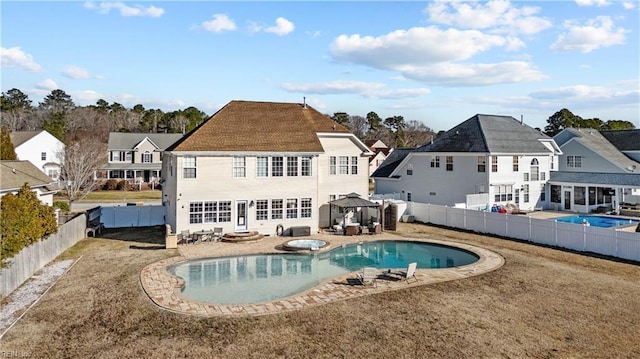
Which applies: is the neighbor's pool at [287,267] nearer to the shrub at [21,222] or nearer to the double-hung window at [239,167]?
the shrub at [21,222]

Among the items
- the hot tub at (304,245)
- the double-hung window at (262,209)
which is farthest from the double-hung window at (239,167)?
the hot tub at (304,245)

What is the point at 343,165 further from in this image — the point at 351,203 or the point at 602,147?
the point at 602,147

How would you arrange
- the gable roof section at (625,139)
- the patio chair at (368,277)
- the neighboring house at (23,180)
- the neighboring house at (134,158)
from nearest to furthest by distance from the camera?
the patio chair at (368,277), the neighboring house at (23,180), the gable roof section at (625,139), the neighboring house at (134,158)

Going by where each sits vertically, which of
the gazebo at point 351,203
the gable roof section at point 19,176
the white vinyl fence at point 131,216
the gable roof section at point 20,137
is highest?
the gable roof section at point 20,137

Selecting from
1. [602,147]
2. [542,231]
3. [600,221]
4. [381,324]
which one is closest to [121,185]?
[542,231]

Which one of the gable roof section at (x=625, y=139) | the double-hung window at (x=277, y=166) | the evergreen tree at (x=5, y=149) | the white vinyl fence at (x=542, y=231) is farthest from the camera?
the gable roof section at (x=625, y=139)

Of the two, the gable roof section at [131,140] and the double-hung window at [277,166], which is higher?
the gable roof section at [131,140]

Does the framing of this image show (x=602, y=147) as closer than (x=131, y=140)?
Yes
